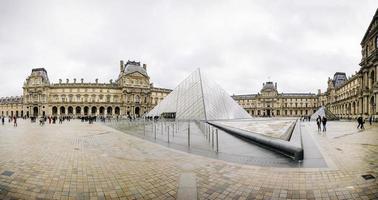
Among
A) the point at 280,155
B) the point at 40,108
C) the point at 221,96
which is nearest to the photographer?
the point at 280,155

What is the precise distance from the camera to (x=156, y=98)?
79.9 m

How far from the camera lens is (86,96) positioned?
72.1 metres

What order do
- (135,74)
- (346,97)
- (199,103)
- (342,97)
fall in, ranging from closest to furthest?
1. (199,103)
2. (346,97)
3. (342,97)
4. (135,74)

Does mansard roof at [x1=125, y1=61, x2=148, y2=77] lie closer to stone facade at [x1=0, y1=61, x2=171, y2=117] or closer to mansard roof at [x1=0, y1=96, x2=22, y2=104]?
stone facade at [x1=0, y1=61, x2=171, y2=117]

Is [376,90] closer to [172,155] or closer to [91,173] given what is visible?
[172,155]

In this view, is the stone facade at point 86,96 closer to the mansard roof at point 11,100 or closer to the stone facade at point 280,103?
the mansard roof at point 11,100

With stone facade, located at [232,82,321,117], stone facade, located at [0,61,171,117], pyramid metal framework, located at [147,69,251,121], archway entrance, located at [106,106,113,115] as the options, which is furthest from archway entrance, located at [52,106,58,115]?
stone facade, located at [232,82,321,117]

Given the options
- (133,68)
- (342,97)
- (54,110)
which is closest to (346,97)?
(342,97)

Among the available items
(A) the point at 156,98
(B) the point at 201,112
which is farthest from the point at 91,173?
(A) the point at 156,98

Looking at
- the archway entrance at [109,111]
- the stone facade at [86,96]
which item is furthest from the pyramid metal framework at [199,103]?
the archway entrance at [109,111]

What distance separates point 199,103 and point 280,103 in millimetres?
86205

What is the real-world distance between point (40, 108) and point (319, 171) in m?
82.6

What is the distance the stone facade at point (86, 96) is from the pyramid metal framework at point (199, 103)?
3729cm

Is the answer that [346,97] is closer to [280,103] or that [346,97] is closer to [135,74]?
[280,103]
